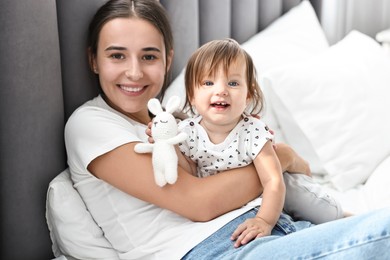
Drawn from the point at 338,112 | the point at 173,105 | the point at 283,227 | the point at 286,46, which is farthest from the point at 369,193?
the point at 173,105

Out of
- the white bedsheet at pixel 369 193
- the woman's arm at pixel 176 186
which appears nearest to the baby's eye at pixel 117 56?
the woman's arm at pixel 176 186

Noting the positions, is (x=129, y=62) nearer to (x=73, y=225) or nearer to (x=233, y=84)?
(x=233, y=84)

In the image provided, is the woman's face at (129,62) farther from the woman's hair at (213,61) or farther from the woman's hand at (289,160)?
the woman's hand at (289,160)

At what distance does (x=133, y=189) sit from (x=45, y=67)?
0.31 metres

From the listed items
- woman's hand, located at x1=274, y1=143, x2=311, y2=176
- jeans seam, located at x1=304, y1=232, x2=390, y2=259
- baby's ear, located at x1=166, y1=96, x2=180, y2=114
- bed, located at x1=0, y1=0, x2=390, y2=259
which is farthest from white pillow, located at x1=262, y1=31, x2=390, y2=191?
jeans seam, located at x1=304, y1=232, x2=390, y2=259

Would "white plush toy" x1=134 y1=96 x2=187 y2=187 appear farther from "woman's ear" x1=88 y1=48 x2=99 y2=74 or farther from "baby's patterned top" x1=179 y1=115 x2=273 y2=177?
"woman's ear" x1=88 y1=48 x2=99 y2=74

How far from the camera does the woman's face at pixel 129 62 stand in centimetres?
140

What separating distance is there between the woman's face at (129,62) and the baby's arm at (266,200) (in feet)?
1.04

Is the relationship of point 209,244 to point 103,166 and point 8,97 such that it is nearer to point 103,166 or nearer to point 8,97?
point 103,166

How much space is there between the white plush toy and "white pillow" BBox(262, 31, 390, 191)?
683mm

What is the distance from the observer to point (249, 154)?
1.33 meters

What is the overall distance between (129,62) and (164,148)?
0.26 m

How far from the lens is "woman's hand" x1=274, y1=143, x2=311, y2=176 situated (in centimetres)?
143

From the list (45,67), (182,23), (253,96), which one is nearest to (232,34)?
(182,23)
